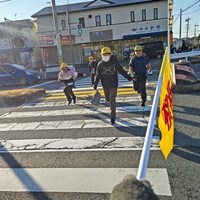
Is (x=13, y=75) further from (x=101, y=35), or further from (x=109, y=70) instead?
(x=101, y=35)

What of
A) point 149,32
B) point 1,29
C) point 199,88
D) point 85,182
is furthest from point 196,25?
point 85,182

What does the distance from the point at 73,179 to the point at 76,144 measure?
48.8 inches

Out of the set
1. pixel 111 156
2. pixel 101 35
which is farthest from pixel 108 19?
pixel 111 156

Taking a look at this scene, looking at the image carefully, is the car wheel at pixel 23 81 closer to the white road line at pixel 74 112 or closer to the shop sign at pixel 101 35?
the white road line at pixel 74 112

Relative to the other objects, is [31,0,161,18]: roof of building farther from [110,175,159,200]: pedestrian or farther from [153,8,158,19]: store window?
[110,175,159,200]: pedestrian

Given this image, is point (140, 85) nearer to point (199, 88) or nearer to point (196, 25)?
point (199, 88)

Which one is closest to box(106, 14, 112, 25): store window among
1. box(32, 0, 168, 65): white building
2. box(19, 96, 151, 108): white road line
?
box(32, 0, 168, 65): white building

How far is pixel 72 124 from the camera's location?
221 inches

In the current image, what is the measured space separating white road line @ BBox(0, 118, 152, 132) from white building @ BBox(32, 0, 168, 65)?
979 inches

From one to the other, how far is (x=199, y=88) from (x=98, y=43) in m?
25.9

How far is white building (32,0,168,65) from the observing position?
30.5 m

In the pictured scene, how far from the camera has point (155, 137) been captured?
433cm

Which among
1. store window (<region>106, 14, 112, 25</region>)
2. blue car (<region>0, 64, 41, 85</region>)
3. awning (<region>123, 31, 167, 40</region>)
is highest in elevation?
store window (<region>106, 14, 112, 25</region>)

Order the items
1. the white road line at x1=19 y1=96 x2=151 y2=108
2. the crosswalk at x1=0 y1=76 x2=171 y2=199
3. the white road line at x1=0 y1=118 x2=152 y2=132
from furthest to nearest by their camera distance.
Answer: the white road line at x1=19 y1=96 x2=151 y2=108 → the white road line at x1=0 y1=118 x2=152 y2=132 → the crosswalk at x1=0 y1=76 x2=171 y2=199
